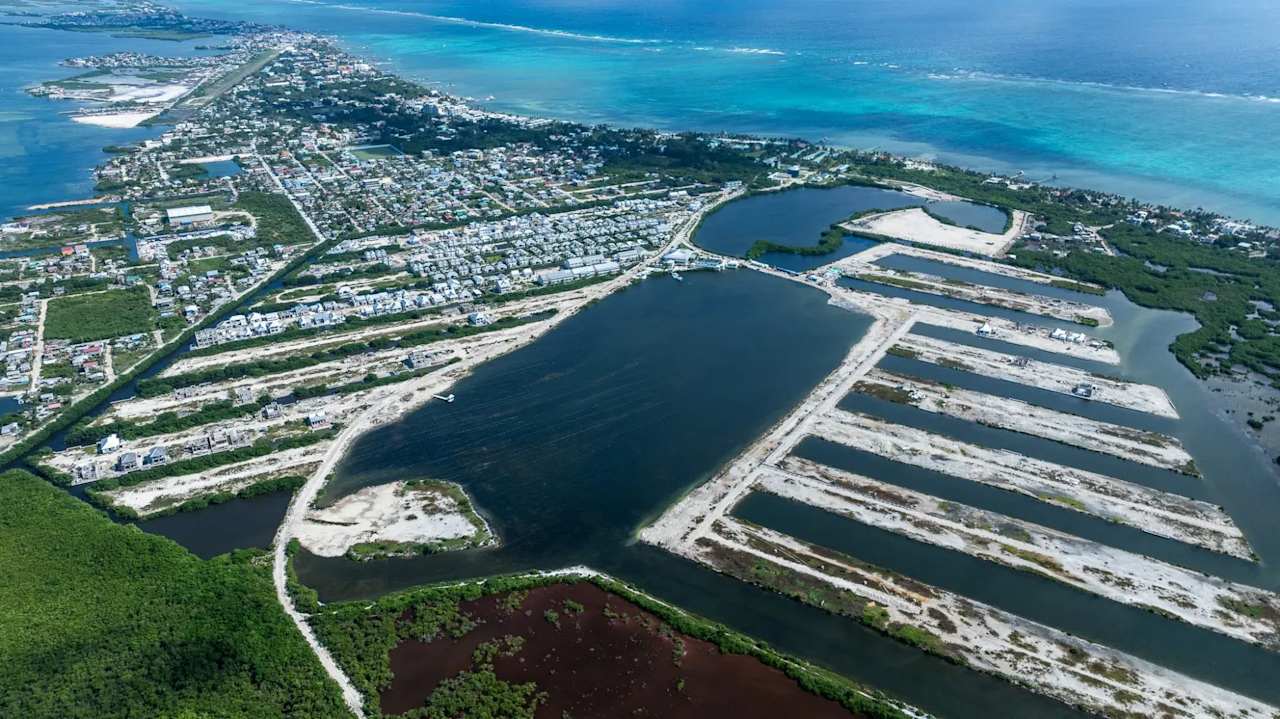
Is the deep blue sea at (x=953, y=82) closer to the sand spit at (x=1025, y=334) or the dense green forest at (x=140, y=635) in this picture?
the sand spit at (x=1025, y=334)

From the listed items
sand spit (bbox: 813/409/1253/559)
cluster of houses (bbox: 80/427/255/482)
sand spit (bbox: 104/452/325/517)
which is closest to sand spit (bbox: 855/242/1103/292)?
sand spit (bbox: 813/409/1253/559)

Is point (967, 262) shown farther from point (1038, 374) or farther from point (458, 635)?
point (458, 635)

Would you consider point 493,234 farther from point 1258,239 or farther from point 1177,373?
point 1258,239

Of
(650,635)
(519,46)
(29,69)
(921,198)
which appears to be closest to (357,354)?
(650,635)

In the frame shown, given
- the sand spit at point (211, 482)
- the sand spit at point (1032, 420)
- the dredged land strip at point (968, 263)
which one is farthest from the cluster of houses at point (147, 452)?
the dredged land strip at point (968, 263)

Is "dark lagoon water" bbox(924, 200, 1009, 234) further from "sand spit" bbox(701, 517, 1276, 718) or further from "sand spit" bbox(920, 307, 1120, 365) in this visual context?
"sand spit" bbox(701, 517, 1276, 718)
